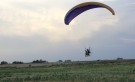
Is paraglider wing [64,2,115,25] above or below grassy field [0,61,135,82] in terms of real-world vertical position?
above

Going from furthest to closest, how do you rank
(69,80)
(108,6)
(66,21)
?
(69,80)
(66,21)
(108,6)

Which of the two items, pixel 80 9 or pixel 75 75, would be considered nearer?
pixel 80 9

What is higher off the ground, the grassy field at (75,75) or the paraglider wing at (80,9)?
the paraglider wing at (80,9)

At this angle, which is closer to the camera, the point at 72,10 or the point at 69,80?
the point at 72,10

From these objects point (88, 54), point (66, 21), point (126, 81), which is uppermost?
point (66, 21)

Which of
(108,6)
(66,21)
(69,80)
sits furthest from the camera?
(69,80)

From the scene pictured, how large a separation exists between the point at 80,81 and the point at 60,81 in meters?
1.74

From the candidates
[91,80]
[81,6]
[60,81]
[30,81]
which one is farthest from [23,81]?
[81,6]

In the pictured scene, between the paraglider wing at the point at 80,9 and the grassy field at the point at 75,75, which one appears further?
the grassy field at the point at 75,75

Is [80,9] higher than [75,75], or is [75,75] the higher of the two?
[80,9]

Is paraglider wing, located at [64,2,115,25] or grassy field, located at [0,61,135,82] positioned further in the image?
grassy field, located at [0,61,135,82]

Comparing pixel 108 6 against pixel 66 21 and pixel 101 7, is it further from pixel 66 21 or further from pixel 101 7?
pixel 66 21

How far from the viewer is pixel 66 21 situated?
28547 millimetres

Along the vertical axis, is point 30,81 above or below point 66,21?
below
